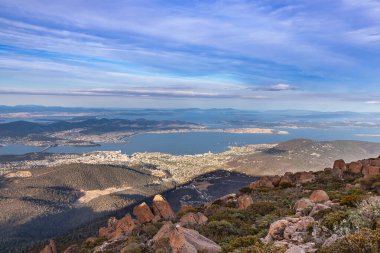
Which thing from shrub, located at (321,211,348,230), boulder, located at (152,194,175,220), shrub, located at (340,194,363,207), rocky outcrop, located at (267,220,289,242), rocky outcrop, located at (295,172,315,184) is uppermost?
shrub, located at (321,211,348,230)

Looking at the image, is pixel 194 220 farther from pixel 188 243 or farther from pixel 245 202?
pixel 188 243

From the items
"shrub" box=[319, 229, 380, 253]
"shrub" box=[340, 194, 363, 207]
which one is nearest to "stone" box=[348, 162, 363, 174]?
"shrub" box=[340, 194, 363, 207]

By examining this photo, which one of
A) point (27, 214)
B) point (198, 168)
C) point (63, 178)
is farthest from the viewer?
point (198, 168)

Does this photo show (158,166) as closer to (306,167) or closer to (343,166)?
(306,167)

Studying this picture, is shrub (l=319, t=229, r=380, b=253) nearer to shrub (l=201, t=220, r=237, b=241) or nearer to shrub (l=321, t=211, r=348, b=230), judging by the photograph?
shrub (l=321, t=211, r=348, b=230)

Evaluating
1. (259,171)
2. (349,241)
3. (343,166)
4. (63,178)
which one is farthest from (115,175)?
(349,241)

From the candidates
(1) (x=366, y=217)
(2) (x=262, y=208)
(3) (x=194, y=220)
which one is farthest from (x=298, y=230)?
(2) (x=262, y=208)

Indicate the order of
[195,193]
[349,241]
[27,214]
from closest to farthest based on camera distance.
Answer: [349,241] → [27,214] → [195,193]

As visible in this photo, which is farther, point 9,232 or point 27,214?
point 27,214
